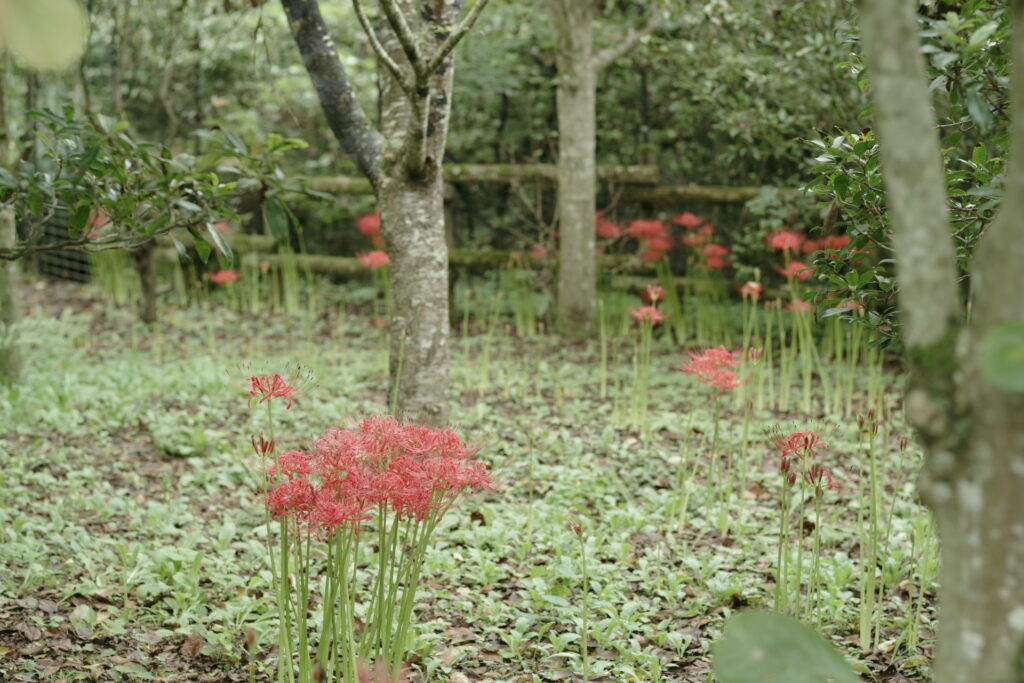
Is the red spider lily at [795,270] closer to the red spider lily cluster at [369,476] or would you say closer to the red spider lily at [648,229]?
the red spider lily cluster at [369,476]

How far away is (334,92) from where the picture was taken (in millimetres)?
3555

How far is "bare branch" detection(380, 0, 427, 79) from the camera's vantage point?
2.36 metres

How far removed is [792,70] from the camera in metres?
5.28

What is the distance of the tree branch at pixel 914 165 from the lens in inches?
33.8

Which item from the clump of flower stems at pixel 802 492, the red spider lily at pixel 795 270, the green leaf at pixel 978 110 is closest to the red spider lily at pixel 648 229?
the red spider lily at pixel 795 270

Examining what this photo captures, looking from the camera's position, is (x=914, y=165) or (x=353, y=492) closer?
(x=914, y=165)

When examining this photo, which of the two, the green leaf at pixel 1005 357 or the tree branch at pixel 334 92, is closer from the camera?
the green leaf at pixel 1005 357

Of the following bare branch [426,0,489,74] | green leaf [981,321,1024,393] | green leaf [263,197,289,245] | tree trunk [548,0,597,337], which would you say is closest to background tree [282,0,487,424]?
green leaf [263,197,289,245]

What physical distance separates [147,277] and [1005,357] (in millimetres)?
6458

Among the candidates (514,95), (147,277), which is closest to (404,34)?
(147,277)

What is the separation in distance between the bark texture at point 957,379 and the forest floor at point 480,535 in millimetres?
1079

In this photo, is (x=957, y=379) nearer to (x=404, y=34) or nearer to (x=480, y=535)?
(x=404, y=34)

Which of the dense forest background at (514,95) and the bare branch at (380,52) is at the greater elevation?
the dense forest background at (514,95)

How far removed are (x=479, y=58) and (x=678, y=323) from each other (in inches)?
122
